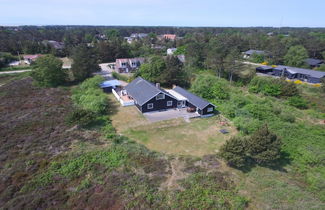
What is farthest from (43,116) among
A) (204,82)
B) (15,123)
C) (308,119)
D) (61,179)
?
(308,119)

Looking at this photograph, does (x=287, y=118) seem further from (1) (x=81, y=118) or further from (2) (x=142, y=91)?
(1) (x=81, y=118)

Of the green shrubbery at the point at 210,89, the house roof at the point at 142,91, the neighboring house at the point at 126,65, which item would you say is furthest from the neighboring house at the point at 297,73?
the house roof at the point at 142,91

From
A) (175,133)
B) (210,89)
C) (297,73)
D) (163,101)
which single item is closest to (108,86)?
(163,101)

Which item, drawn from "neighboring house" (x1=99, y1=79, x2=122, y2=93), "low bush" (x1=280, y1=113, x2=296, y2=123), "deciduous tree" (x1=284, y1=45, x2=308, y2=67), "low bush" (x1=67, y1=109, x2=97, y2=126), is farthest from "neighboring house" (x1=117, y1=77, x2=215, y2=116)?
"deciduous tree" (x1=284, y1=45, x2=308, y2=67)

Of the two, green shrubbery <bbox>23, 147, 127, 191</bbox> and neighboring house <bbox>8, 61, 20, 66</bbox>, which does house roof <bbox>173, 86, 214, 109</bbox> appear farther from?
neighboring house <bbox>8, 61, 20, 66</bbox>

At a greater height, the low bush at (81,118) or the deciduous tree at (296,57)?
the deciduous tree at (296,57)

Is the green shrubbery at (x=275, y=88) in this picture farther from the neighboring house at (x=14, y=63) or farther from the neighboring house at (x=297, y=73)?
the neighboring house at (x=14, y=63)
